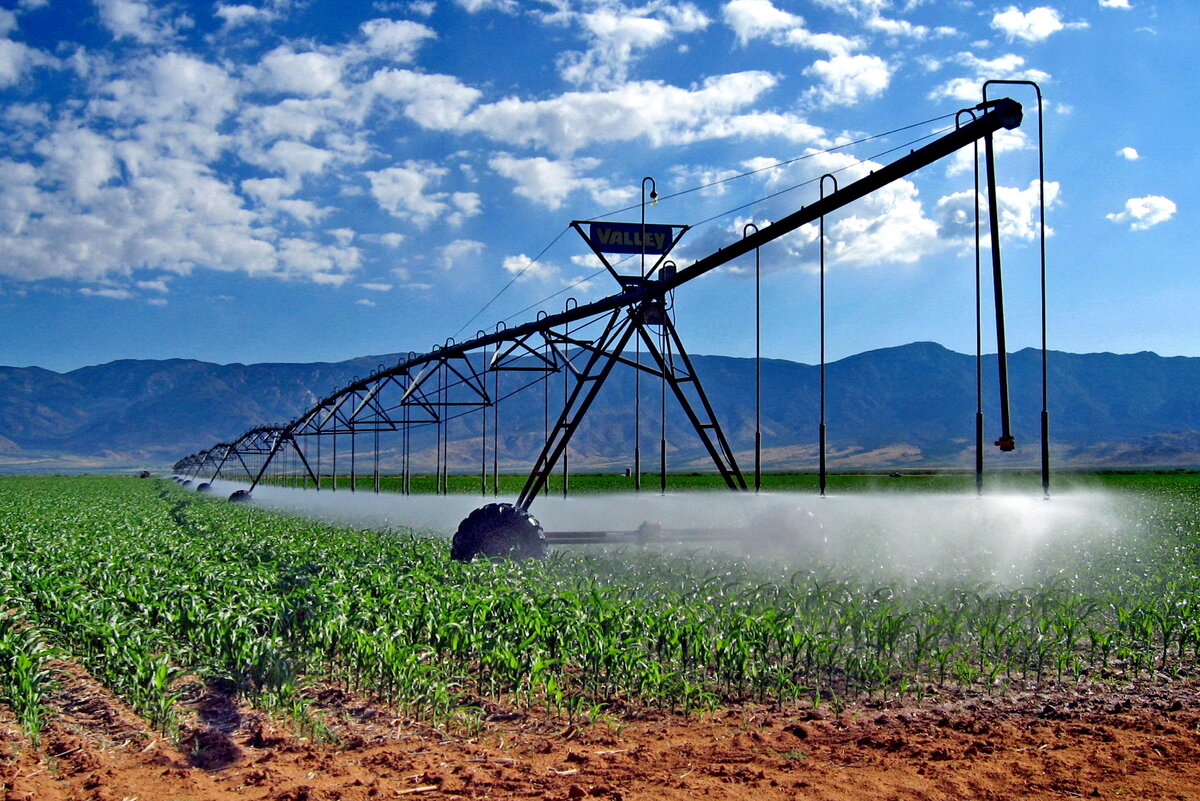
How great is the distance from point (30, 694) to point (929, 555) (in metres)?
14.4

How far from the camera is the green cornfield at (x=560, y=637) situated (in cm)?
827

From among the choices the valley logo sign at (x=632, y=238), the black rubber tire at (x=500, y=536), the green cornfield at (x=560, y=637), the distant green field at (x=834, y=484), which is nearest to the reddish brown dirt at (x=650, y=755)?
the green cornfield at (x=560, y=637)

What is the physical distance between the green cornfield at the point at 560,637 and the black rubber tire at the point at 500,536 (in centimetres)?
174

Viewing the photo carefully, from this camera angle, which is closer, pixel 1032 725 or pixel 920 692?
pixel 1032 725

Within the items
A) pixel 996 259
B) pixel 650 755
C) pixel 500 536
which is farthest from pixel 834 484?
pixel 650 755

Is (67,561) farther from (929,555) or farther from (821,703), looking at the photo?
(929,555)

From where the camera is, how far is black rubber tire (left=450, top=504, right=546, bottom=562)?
614 inches

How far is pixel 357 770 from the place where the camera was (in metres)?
6.67

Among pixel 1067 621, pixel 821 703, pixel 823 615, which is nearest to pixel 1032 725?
pixel 821 703

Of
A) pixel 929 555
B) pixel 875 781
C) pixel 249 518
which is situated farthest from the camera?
pixel 249 518

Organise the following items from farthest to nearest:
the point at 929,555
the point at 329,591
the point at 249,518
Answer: the point at 249,518 → the point at 929,555 → the point at 329,591

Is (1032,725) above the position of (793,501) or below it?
below

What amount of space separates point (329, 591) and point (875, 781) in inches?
259

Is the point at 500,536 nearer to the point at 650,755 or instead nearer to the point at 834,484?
the point at 650,755
